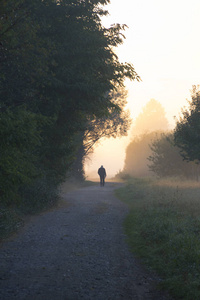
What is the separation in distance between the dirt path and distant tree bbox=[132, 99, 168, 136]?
297 ft

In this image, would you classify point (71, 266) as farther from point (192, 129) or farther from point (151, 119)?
point (151, 119)

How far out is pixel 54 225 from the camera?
1022 cm

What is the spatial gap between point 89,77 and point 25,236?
627 centimetres

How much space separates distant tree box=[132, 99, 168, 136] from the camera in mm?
99500

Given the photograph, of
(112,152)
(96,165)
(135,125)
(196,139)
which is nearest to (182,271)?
(196,139)

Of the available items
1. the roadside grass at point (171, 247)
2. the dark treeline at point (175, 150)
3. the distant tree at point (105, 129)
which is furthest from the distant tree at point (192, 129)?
the distant tree at point (105, 129)

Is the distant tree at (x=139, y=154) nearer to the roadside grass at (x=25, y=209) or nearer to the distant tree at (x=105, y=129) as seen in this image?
the distant tree at (x=105, y=129)

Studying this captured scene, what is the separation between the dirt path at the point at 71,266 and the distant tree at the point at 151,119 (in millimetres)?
90498

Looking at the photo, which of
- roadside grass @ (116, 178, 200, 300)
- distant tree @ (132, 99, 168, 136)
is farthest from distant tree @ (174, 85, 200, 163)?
distant tree @ (132, 99, 168, 136)

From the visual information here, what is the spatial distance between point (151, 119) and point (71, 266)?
318ft

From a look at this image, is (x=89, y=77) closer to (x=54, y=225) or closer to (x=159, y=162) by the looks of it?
(x=54, y=225)

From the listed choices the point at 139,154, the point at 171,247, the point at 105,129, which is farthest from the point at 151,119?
the point at 171,247

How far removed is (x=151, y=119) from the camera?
100188 millimetres

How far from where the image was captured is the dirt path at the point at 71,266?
4.81 m
